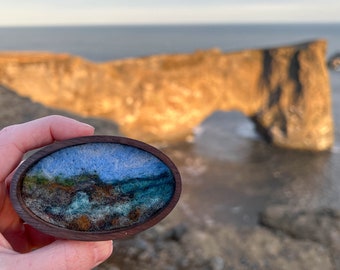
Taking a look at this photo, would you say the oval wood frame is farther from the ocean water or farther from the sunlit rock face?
the sunlit rock face

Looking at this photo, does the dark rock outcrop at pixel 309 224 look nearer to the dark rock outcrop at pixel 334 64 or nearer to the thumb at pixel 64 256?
the thumb at pixel 64 256

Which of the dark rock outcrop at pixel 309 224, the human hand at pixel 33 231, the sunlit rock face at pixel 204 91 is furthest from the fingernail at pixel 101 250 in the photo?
the sunlit rock face at pixel 204 91

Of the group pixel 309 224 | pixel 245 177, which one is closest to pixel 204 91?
pixel 245 177

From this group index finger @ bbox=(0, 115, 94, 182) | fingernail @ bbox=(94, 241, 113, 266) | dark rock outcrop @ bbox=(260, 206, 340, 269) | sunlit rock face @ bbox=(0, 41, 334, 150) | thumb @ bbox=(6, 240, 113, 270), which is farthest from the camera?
sunlit rock face @ bbox=(0, 41, 334, 150)

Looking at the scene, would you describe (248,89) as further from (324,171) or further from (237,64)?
(324,171)

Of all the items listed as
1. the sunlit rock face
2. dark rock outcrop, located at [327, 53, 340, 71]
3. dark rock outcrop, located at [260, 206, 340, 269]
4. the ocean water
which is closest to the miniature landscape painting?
dark rock outcrop, located at [260, 206, 340, 269]

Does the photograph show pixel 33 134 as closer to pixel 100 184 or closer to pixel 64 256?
pixel 100 184
